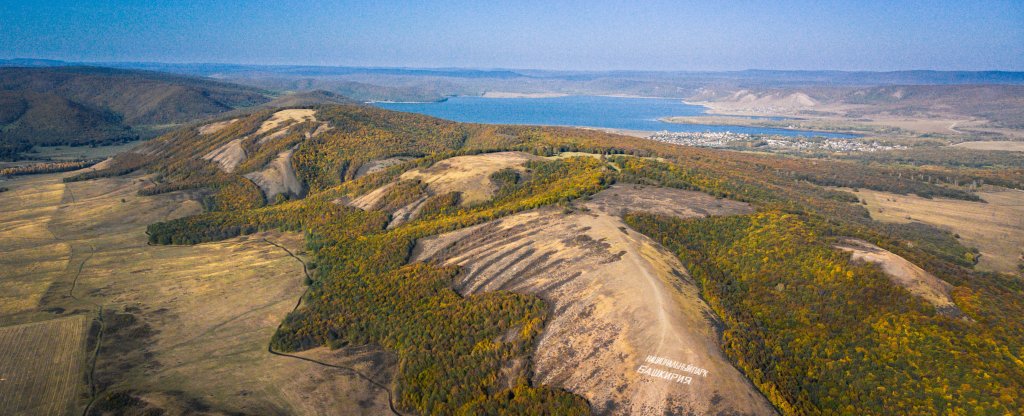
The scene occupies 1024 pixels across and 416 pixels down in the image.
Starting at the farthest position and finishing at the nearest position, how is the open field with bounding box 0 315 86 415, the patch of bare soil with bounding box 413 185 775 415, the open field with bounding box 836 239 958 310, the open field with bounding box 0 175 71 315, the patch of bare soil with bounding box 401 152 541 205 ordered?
the patch of bare soil with bounding box 401 152 541 205, the open field with bounding box 0 175 71 315, the open field with bounding box 836 239 958 310, the open field with bounding box 0 315 86 415, the patch of bare soil with bounding box 413 185 775 415

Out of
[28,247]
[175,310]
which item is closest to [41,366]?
[175,310]

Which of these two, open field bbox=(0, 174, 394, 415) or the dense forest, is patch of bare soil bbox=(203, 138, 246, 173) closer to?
the dense forest

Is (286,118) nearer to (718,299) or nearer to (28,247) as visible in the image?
(28,247)

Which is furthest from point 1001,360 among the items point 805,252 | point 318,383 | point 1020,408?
point 318,383

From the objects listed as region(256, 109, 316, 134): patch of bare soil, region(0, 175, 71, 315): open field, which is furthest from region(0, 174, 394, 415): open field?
region(256, 109, 316, 134): patch of bare soil

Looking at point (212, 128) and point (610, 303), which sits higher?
point (212, 128)

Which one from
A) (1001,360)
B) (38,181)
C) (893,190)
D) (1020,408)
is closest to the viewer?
(1020,408)

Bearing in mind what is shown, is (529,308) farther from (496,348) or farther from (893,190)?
(893,190)
